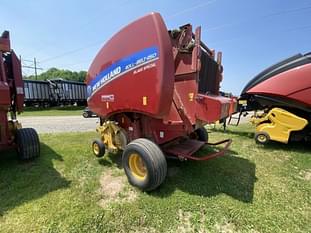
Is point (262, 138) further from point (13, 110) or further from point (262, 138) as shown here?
point (13, 110)

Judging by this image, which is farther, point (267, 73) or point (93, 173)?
point (267, 73)

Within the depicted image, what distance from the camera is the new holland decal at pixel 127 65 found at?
267 centimetres

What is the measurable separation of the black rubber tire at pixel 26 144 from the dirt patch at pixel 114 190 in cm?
172

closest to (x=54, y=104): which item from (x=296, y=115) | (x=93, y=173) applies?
(x=93, y=173)

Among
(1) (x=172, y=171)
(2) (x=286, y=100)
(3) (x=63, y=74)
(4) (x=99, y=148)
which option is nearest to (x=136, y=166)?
(1) (x=172, y=171)

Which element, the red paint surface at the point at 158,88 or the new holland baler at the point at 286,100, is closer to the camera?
the red paint surface at the point at 158,88

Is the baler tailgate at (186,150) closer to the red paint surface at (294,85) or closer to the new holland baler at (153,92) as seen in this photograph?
the new holland baler at (153,92)

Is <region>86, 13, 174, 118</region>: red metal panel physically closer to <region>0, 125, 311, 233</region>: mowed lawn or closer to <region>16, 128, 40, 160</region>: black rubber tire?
<region>0, 125, 311, 233</region>: mowed lawn

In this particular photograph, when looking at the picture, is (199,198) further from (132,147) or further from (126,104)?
(126,104)

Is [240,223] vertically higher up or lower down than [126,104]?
lower down

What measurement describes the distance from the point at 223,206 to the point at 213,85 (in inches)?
91.0

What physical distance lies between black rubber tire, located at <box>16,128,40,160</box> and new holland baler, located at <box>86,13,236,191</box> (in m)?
1.36

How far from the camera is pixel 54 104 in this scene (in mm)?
23328

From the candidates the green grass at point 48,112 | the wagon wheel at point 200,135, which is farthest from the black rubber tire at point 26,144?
the green grass at point 48,112
